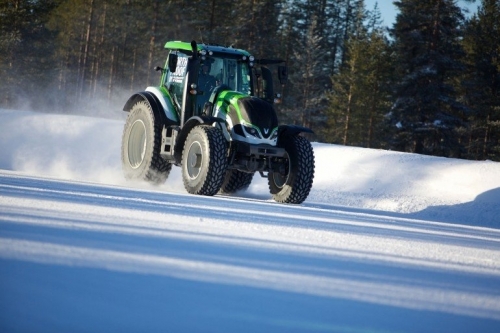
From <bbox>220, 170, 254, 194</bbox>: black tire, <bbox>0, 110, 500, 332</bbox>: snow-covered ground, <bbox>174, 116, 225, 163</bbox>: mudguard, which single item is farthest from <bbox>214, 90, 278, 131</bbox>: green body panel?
<bbox>220, 170, 254, 194</bbox>: black tire

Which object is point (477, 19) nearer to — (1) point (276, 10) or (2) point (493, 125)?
(2) point (493, 125)

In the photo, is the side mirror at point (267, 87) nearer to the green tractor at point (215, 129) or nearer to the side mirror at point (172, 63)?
the green tractor at point (215, 129)

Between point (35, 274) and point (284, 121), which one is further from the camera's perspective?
point (284, 121)

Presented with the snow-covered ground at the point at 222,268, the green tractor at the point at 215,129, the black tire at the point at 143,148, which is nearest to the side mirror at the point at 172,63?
the green tractor at the point at 215,129

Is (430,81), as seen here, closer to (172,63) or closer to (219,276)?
(172,63)

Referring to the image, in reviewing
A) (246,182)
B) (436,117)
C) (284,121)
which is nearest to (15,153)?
(246,182)

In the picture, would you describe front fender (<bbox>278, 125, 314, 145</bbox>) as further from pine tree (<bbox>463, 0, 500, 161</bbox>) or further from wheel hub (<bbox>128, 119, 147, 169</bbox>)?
pine tree (<bbox>463, 0, 500, 161</bbox>)

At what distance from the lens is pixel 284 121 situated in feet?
155

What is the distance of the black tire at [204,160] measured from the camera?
10.3 metres

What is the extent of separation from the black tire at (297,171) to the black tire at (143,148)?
2.24m

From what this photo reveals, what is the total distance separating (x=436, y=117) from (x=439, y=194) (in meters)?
23.0

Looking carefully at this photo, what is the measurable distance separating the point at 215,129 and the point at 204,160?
622 mm

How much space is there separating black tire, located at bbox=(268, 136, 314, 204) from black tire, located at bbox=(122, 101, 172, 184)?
2244 mm

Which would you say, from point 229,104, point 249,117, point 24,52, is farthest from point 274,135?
point 24,52
